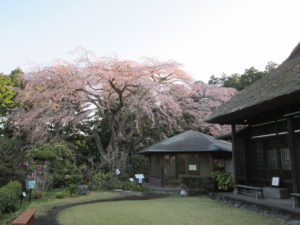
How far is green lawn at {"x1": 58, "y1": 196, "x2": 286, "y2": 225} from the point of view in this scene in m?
6.31

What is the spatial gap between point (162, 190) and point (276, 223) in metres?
7.56

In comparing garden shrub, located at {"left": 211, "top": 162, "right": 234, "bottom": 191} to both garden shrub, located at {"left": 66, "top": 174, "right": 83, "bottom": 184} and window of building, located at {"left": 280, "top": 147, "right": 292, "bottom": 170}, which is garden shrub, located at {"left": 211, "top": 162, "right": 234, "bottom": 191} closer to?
window of building, located at {"left": 280, "top": 147, "right": 292, "bottom": 170}

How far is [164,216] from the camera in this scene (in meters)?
7.00

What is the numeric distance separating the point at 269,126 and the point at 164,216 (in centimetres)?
505

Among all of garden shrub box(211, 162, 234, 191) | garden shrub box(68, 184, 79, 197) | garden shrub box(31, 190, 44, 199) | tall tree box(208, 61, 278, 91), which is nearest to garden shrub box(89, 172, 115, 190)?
garden shrub box(68, 184, 79, 197)

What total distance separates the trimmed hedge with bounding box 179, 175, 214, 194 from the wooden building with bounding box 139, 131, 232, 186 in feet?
6.79

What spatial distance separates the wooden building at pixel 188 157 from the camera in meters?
13.7

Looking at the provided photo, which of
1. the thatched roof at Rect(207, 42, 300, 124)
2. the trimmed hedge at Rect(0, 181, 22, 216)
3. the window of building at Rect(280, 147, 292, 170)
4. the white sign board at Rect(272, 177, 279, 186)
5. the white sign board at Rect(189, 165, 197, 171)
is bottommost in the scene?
the trimmed hedge at Rect(0, 181, 22, 216)

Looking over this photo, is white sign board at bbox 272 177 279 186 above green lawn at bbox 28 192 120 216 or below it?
above

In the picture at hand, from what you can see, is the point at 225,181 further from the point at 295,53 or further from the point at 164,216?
the point at 295,53

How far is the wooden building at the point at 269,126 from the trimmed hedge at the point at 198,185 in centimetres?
126

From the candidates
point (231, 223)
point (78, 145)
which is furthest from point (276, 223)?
point (78, 145)

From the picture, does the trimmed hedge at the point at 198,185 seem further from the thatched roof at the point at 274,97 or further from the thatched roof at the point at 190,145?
the thatched roof at the point at 274,97

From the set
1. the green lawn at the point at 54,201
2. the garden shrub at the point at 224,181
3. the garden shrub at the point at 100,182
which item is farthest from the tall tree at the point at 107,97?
the garden shrub at the point at 224,181
